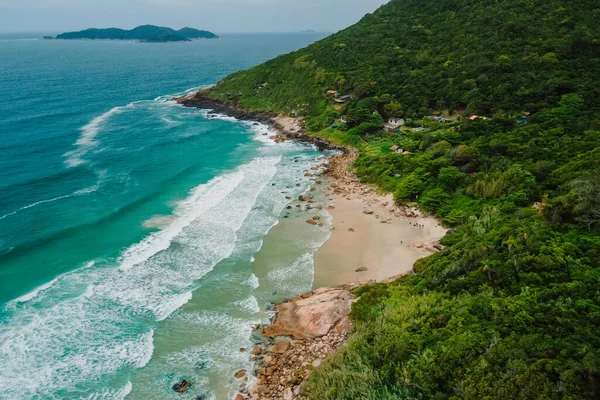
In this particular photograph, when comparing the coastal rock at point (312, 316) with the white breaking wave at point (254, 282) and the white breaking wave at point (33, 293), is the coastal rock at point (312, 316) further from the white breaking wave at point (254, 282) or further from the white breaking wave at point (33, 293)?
the white breaking wave at point (33, 293)

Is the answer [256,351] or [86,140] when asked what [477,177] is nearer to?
[256,351]

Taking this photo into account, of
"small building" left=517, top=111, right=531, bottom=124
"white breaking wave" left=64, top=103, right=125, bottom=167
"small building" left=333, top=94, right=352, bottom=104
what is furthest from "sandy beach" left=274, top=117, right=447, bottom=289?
"white breaking wave" left=64, top=103, right=125, bottom=167

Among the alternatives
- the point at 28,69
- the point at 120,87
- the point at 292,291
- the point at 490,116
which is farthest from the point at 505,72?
the point at 28,69

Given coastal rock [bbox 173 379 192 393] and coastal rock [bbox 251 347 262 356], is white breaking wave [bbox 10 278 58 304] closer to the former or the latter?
coastal rock [bbox 173 379 192 393]

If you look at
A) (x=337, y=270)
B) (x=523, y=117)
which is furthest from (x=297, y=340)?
(x=523, y=117)

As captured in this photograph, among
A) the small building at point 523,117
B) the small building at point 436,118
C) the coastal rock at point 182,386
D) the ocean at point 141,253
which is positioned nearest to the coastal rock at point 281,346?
the ocean at point 141,253

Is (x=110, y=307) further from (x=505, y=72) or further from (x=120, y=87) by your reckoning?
(x=120, y=87)
